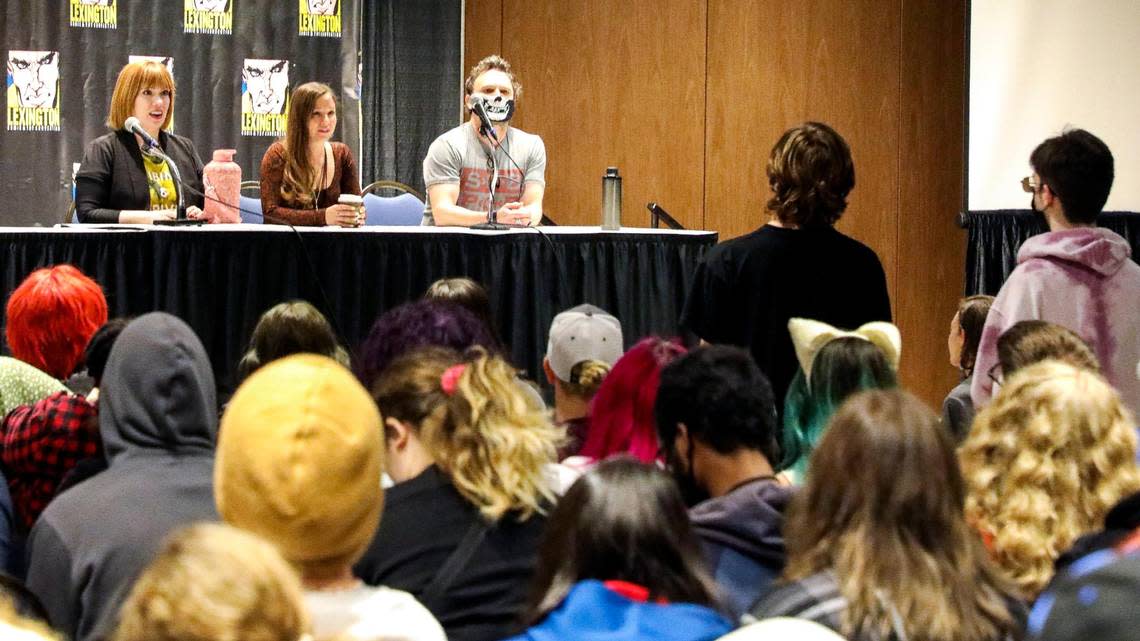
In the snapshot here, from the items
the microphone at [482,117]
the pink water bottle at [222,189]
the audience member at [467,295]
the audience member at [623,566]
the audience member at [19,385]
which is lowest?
the audience member at [623,566]

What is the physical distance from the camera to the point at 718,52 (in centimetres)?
718

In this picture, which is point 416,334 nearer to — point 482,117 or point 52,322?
point 52,322

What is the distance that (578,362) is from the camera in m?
2.91

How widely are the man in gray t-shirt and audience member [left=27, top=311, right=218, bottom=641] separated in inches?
114

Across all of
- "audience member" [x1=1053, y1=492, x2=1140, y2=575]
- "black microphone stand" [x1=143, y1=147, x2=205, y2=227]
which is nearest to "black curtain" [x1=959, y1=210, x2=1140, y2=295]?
"black microphone stand" [x1=143, y1=147, x2=205, y2=227]

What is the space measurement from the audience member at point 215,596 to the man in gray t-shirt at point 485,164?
3829 mm

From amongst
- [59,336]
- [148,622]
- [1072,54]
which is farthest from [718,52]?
[148,622]

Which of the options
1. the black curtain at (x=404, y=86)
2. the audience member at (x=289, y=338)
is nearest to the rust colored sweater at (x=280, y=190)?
the black curtain at (x=404, y=86)

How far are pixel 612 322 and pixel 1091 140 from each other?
1.24 meters

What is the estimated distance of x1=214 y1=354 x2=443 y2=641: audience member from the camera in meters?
1.59

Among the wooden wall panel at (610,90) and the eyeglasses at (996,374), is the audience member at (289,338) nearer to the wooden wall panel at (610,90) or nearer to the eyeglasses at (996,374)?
the eyeglasses at (996,374)

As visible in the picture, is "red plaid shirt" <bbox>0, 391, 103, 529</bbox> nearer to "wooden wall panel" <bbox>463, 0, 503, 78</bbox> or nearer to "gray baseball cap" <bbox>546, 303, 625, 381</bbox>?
"gray baseball cap" <bbox>546, 303, 625, 381</bbox>

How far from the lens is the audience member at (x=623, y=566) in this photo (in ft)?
5.55

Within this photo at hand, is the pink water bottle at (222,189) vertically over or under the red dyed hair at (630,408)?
over
